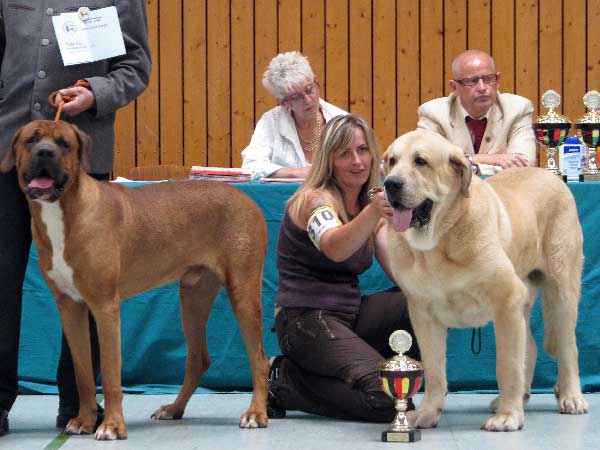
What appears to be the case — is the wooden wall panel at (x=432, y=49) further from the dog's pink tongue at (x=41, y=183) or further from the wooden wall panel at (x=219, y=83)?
the dog's pink tongue at (x=41, y=183)

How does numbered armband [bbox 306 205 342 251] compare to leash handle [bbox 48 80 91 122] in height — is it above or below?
below

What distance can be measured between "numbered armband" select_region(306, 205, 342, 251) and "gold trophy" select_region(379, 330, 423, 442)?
517mm

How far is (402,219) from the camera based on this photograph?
3275 millimetres

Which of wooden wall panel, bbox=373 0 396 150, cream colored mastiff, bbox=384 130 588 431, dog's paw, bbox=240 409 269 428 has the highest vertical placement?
wooden wall panel, bbox=373 0 396 150

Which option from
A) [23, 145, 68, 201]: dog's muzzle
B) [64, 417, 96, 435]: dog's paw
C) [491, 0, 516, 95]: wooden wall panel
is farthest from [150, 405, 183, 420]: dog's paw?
[491, 0, 516, 95]: wooden wall panel

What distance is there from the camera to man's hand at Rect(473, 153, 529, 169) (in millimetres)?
4992

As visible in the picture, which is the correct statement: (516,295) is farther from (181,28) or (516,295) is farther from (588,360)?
(181,28)

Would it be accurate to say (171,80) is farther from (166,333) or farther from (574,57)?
(166,333)

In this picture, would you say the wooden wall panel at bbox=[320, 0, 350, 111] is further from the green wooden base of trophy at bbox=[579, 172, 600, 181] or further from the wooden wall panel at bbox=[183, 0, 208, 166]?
the green wooden base of trophy at bbox=[579, 172, 600, 181]

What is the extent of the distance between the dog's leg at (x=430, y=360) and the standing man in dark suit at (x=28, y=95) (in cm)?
117

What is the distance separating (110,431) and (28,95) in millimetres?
1204

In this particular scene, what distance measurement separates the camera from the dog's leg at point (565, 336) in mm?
3912

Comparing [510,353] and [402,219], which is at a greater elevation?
[402,219]

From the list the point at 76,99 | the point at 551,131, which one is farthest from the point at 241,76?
the point at 76,99
